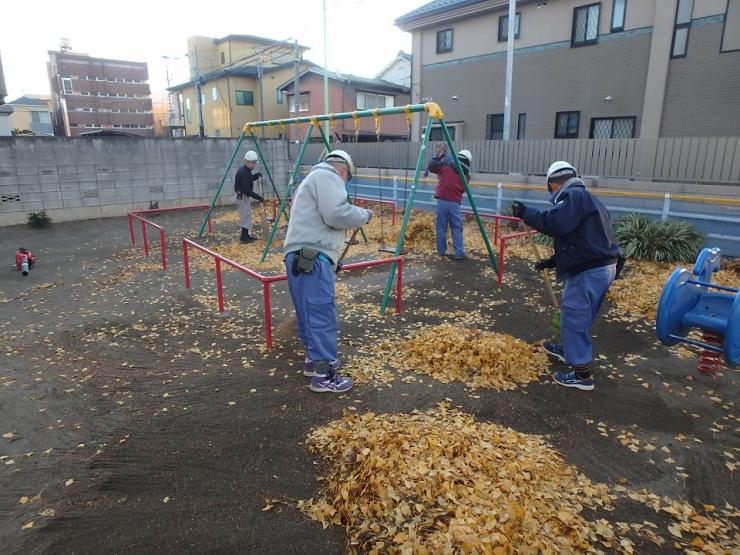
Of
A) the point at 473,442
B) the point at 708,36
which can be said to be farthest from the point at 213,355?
the point at 708,36

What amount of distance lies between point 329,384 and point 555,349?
2.29m

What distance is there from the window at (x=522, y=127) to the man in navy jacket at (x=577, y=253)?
1304 cm

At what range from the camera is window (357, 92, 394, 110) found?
2706cm

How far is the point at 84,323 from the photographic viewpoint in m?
5.66

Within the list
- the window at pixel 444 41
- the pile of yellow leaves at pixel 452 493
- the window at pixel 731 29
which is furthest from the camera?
the window at pixel 444 41

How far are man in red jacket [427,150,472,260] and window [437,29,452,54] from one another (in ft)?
37.9

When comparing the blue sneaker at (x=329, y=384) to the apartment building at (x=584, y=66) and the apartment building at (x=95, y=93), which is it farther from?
the apartment building at (x=95, y=93)

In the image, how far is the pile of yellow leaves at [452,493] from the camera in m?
2.31

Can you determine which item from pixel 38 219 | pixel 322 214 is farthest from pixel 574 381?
pixel 38 219

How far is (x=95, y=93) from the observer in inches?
1924

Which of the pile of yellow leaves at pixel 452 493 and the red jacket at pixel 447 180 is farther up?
the red jacket at pixel 447 180

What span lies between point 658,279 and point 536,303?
220 centimetres

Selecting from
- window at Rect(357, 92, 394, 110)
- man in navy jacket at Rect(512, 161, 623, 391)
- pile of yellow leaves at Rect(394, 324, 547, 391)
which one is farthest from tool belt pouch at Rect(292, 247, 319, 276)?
window at Rect(357, 92, 394, 110)

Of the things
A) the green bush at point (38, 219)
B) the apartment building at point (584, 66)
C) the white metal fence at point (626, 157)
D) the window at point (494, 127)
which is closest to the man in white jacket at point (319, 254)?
the white metal fence at point (626, 157)
